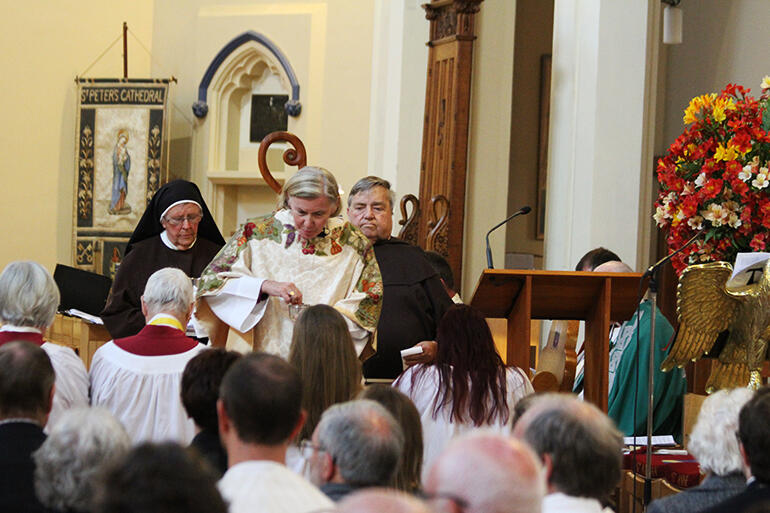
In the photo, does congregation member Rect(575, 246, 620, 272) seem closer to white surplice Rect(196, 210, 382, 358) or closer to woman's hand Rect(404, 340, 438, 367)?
woman's hand Rect(404, 340, 438, 367)

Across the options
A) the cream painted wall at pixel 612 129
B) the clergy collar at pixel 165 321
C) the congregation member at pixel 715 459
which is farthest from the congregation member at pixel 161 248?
the congregation member at pixel 715 459

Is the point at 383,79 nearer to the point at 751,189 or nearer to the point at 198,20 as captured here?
the point at 198,20

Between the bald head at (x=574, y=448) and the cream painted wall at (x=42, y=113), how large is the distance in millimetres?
11887

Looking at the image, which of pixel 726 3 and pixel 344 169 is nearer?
pixel 726 3

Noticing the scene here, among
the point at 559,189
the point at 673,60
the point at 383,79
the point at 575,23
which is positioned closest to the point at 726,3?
the point at 673,60

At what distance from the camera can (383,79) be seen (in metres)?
12.4

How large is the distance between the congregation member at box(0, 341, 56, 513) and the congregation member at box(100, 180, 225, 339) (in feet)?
10.3

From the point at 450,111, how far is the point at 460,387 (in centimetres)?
582

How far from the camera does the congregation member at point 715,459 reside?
3.14m

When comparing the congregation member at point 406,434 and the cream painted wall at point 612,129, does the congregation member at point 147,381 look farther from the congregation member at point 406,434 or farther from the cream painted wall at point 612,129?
the cream painted wall at point 612,129

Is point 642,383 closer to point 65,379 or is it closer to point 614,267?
point 614,267

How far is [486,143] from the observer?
1002 cm

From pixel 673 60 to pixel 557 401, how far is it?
7.79 meters

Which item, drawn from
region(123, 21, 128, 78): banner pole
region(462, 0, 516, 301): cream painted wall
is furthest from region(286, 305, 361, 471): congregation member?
region(123, 21, 128, 78): banner pole
